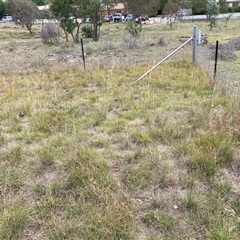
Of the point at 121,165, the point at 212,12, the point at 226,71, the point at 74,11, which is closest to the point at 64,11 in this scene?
the point at 74,11

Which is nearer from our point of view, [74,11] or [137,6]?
[74,11]

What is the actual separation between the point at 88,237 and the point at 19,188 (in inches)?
37.6

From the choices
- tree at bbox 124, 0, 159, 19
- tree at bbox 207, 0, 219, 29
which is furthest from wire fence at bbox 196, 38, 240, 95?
tree at bbox 124, 0, 159, 19

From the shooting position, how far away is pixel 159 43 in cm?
1397

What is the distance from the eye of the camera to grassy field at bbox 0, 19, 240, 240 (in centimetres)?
203

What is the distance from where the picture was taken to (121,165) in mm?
2863

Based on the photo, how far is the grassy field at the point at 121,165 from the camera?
2.03 m

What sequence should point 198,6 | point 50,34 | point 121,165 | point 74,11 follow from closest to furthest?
point 121,165
point 74,11
point 50,34
point 198,6

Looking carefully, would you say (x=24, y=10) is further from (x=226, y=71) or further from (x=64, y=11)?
(x=226, y=71)

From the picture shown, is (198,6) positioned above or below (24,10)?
above

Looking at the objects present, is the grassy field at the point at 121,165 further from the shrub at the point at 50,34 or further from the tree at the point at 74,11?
the shrub at the point at 50,34

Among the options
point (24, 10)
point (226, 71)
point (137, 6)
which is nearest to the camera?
point (226, 71)

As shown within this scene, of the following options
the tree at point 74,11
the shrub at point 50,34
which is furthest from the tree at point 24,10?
the tree at point 74,11

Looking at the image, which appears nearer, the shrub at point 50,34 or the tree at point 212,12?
the shrub at point 50,34
